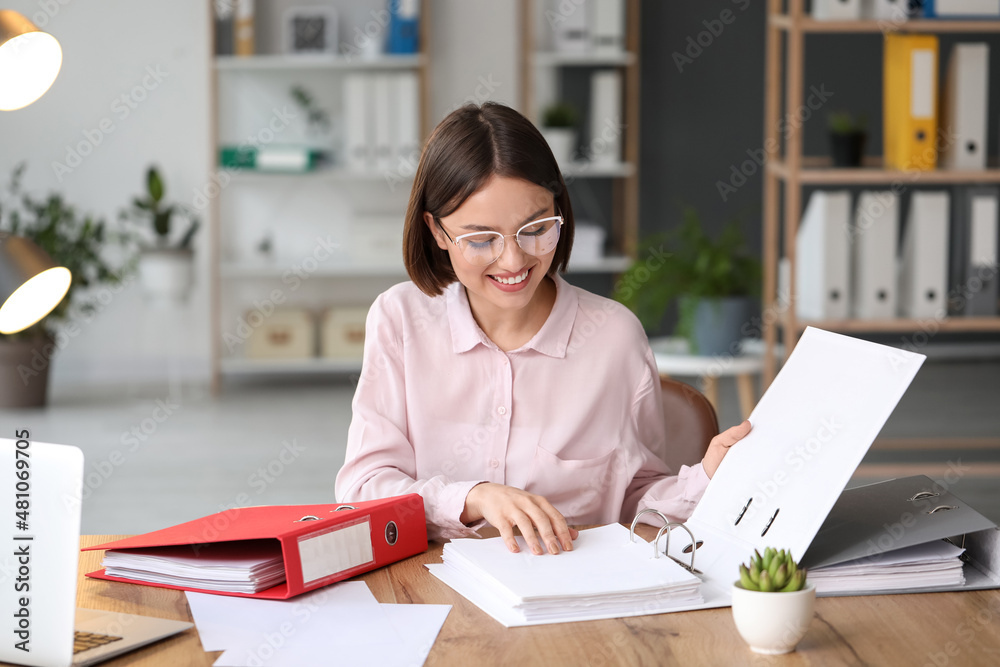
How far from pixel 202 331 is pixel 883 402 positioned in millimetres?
4805

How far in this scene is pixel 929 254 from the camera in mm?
3389

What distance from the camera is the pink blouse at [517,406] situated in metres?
1.54

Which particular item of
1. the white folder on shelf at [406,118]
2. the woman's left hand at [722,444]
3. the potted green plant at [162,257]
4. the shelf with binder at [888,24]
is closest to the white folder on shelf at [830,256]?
the shelf with binder at [888,24]

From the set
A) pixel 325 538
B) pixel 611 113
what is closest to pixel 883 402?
pixel 325 538

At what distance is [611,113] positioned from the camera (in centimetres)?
512

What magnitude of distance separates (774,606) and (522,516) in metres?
0.35

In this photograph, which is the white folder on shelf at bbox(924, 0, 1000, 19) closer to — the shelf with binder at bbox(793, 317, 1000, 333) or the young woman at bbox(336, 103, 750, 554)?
the shelf with binder at bbox(793, 317, 1000, 333)

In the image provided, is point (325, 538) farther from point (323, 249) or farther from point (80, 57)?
point (80, 57)

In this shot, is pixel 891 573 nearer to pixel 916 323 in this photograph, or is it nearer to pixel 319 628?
pixel 319 628

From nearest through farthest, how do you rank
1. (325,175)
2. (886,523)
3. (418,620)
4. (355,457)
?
(418,620) < (886,523) < (355,457) < (325,175)

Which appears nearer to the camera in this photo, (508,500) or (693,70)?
(508,500)

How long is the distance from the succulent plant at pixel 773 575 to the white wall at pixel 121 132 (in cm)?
476

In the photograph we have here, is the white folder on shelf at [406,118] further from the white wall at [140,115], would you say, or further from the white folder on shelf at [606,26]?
the white folder on shelf at [606,26]

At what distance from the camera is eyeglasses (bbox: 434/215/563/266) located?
142 centimetres
